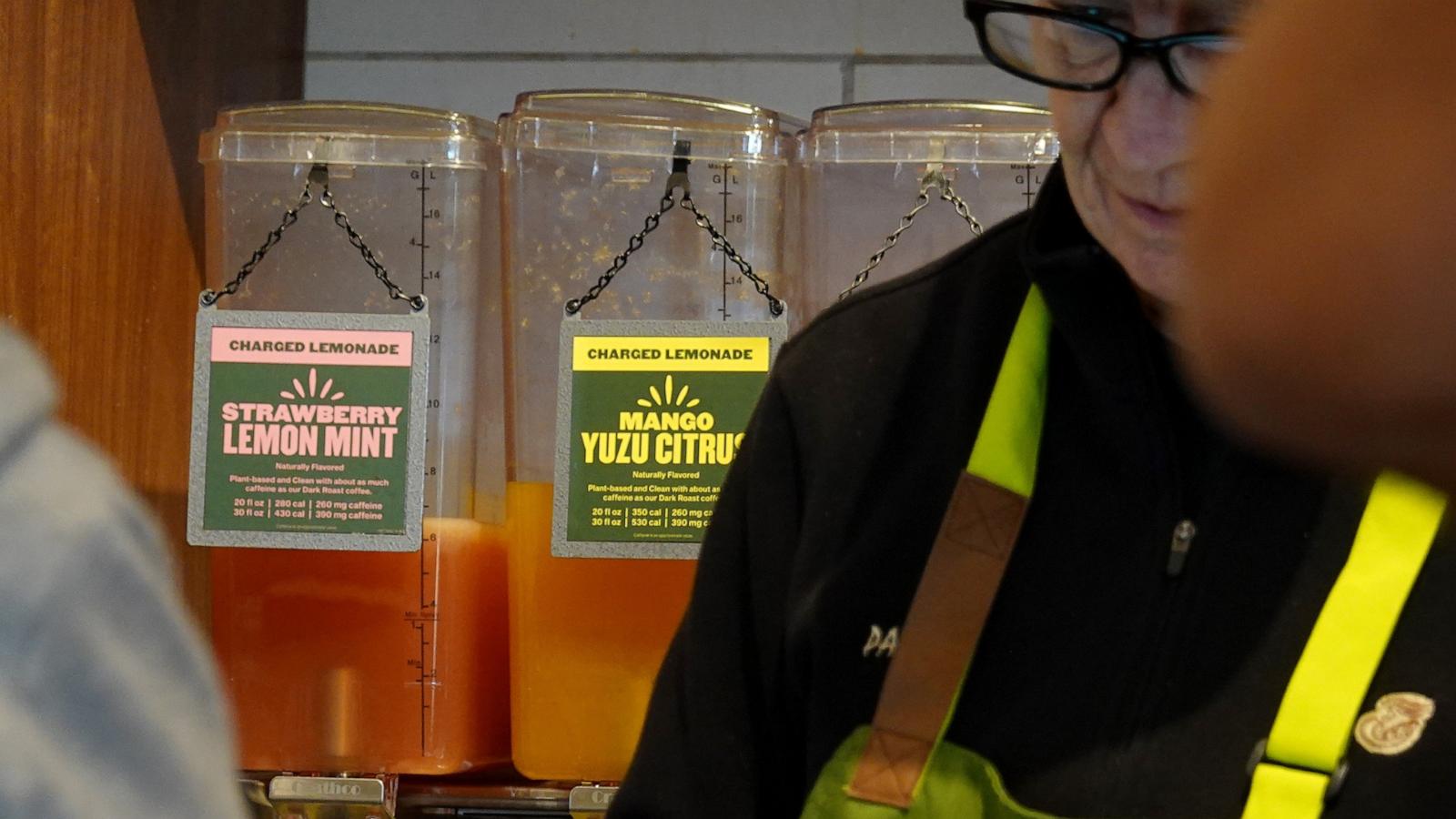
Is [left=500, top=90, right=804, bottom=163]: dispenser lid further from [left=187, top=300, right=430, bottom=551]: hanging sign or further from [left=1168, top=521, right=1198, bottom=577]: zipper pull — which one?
[left=1168, top=521, right=1198, bottom=577]: zipper pull

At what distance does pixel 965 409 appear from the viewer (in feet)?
3.32

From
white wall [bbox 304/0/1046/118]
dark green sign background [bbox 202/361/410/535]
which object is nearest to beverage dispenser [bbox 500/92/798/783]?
dark green sign background [bbox 202/361/410/535]

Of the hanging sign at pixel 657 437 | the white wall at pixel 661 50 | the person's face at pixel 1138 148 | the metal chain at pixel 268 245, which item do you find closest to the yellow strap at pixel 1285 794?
the person's face at pixel 1138 148

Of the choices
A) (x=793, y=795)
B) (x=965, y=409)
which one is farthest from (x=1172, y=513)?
(x=793, y=795)

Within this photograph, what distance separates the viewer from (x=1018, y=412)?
978 mm

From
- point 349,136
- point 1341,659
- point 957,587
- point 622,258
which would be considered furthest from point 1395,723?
point 349,136

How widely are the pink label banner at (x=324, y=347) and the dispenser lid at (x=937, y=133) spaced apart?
355 millimetres

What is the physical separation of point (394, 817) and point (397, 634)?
135 millimetres

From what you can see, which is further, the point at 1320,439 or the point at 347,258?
the point at 347,258

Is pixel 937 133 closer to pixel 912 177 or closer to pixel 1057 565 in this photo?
pixel 912 177

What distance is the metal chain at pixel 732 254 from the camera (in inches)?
48.4

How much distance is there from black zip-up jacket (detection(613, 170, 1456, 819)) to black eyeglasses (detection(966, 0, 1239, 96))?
11cm

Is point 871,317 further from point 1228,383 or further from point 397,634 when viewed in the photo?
point 1228,383

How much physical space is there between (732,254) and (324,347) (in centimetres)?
31
